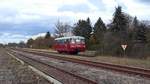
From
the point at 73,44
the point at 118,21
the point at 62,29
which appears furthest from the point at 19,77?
the point at 62,29

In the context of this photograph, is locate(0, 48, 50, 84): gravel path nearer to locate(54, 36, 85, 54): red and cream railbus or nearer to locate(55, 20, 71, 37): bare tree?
locate(54, 36, 85, 54): red and cream railbus

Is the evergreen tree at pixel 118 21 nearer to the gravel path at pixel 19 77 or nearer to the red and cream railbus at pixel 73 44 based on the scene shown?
the red and cream railbus at pixel 73 44

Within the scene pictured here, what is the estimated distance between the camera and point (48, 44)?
125562 mm

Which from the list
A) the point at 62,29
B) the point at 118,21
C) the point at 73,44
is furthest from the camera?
the point at 62,29

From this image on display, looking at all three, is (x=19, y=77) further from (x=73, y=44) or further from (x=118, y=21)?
(x=118, y=21)

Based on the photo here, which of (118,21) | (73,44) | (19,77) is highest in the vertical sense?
(118,21)

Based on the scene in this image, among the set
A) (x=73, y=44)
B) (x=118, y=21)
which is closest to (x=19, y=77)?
(x=73, y=44)

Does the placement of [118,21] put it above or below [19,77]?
above

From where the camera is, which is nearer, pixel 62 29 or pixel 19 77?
pixel 19 77

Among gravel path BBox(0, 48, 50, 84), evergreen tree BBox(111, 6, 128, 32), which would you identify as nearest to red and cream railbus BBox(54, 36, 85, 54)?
evergreen tree BBox(111, 6, 128, 32)

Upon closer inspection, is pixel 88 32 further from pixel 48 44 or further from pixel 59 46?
pixel 59 46

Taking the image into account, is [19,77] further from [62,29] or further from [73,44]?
[62,29]

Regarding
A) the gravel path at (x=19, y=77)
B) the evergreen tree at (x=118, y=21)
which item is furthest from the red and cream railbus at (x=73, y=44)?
the gravel path at (x=19, y=77)

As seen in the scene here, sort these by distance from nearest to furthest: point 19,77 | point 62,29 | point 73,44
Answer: point 19,77, point 73,44, point 62,29
